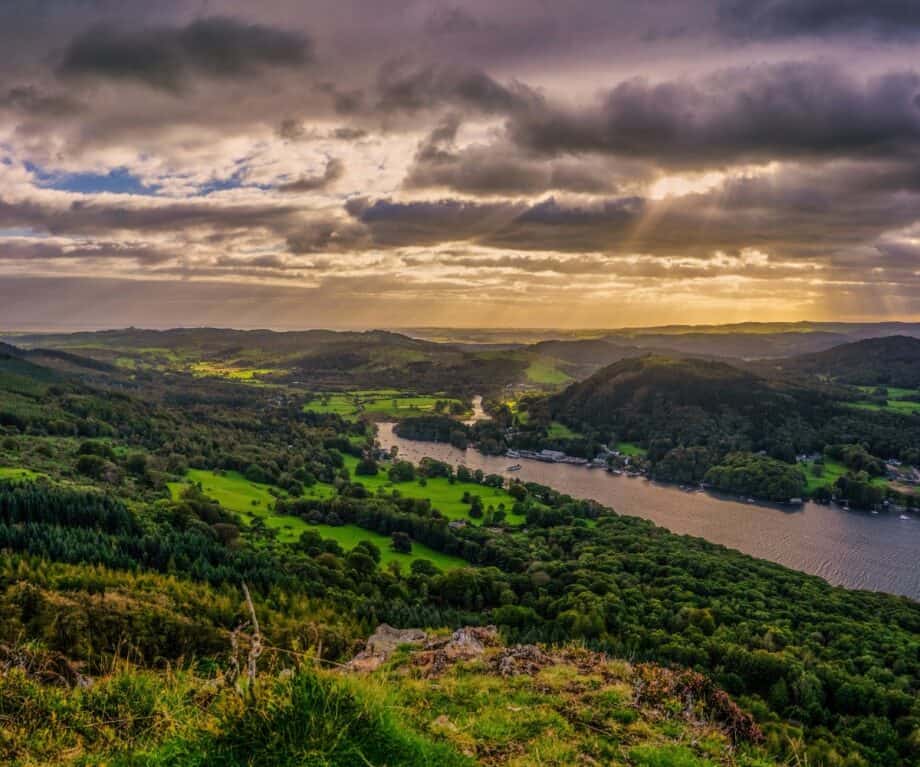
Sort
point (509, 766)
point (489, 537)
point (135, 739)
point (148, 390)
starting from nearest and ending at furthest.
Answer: point (135, 739) < point (509, 766) < point (489, 537) < point (148, 390)

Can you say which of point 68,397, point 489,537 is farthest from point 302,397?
point 489,537

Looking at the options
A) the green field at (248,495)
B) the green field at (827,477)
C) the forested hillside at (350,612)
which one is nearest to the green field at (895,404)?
the green field at (827,477)

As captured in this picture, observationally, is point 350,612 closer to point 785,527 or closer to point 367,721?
point 367,721

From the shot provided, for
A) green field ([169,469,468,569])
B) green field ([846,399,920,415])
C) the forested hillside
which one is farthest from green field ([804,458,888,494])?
green field ([169,469,468,569])

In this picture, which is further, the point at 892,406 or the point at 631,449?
the point at 892,406

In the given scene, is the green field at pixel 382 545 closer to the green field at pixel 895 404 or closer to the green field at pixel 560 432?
the green field at pixel 560 432

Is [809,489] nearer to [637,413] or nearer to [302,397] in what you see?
[637,413]

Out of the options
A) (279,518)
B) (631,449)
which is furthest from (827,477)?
(279,518)

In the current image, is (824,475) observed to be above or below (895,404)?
below
